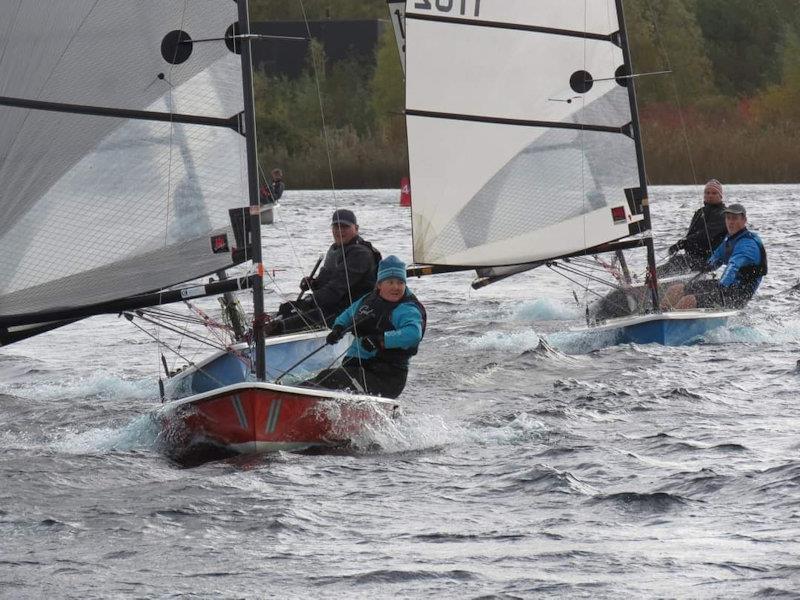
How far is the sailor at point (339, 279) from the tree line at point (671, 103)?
23256mm

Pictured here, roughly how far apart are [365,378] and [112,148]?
2329 millimetres

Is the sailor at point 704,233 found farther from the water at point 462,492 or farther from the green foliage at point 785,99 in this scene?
the green foliage at point 785,99

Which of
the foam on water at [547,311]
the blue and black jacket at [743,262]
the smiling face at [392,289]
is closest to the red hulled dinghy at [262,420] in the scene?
the smiling face at [392,289]

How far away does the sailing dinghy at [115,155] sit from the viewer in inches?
398

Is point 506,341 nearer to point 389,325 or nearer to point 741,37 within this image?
point 389,325

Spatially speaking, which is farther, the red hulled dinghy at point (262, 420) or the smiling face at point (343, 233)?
the smiling face at point (343, 233)

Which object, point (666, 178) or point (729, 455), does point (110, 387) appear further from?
point (666, 178)

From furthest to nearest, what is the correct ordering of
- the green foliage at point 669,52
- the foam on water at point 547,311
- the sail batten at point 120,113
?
the green foliage at point 669,52 → the foam on water at point 547,311 → the sail batten at point 120,113

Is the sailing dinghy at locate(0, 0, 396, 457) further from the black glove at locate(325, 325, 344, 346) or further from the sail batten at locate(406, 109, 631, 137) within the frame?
the sail batten at locate(406, 109, 631, 137)

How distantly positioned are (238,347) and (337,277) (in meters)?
1.01

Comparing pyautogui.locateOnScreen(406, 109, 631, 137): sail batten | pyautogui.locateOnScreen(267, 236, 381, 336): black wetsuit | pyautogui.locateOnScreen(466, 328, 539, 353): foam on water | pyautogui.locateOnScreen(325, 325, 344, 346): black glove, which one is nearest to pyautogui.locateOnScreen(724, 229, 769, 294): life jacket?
pyautogui.locateOnScreen(406, 109, 631, 137): sail batten

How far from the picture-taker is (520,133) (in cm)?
1515

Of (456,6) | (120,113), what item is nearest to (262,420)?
(120,113)

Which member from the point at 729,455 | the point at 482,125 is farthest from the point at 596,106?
the point at 729,455
